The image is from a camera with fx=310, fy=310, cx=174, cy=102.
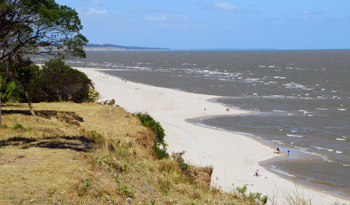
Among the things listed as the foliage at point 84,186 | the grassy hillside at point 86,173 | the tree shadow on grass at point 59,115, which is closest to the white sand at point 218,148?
the grassy hillside at point 86,173

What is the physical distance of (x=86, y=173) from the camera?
297 inches

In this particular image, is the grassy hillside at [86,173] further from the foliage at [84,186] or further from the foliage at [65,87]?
the foliage at [65,87]

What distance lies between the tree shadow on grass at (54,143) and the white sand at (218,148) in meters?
4.60

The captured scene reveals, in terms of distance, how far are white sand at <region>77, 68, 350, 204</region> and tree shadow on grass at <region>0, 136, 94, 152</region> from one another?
460 cm

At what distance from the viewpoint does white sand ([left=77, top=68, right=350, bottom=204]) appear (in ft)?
47.9

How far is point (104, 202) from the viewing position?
623 centimetres

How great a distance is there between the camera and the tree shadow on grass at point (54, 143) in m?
9.95

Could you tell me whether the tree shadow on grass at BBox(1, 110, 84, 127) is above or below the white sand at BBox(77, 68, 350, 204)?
above

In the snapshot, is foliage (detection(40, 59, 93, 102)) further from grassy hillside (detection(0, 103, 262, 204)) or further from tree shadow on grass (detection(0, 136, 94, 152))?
tree shadow on grass (detection(0, 136, 94, 152))

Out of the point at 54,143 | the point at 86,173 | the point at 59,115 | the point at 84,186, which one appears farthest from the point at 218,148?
the point at 84,186

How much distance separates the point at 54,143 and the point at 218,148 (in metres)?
13.0

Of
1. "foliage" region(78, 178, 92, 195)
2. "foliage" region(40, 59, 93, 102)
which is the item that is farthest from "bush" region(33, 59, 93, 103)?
"foliage" region(78, 178, 92, 195)

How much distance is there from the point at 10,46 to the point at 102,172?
8.61 m

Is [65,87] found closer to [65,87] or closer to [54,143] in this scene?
[65,87]
